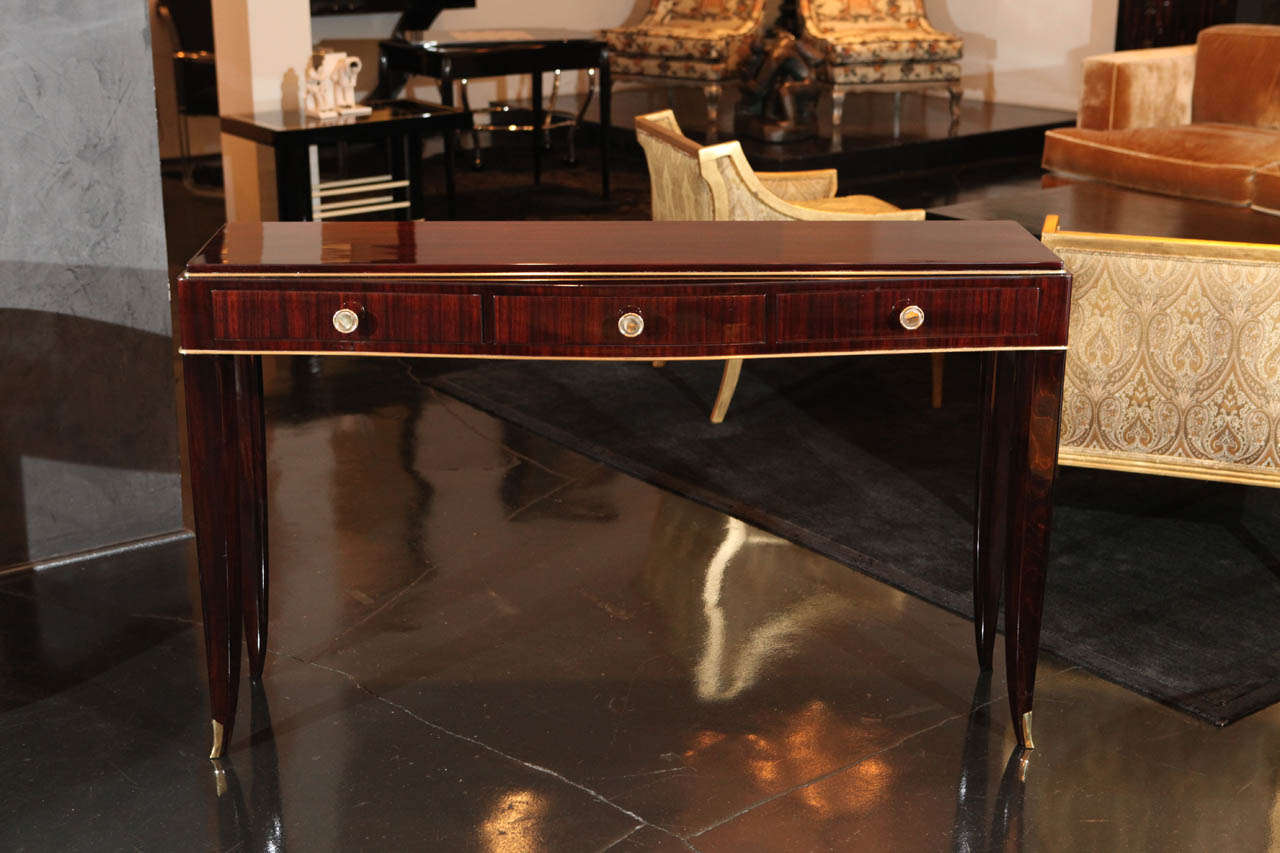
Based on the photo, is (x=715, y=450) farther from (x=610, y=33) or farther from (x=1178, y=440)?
(x=610, y=33)

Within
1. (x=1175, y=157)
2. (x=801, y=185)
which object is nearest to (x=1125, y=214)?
(x=1175, y=157)

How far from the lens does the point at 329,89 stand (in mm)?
5355

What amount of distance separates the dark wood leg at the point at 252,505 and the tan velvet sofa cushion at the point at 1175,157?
4165 millimetres

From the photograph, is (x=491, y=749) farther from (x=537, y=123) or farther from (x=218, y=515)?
(x=537, y=123)

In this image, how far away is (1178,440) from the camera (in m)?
3.11

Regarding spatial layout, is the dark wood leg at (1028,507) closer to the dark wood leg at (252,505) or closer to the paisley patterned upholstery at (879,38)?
the dark wood leg at (252,505)

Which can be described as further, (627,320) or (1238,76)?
(1238,76)

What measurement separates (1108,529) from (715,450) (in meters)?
1.05

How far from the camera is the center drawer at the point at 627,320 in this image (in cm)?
228

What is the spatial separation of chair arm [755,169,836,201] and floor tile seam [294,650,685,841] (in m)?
2.47

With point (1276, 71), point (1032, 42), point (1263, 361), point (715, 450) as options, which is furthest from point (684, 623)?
point (1032, 42)

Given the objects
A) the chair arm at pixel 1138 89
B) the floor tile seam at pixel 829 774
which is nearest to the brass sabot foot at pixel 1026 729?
the floor tile seam at pixel 829 774

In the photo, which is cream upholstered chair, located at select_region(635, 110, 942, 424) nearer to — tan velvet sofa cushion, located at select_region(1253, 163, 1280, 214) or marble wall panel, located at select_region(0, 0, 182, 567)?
marble wall panel, located at select_region(0, 0, 182, 567)

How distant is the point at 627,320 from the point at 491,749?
32.3 inches
